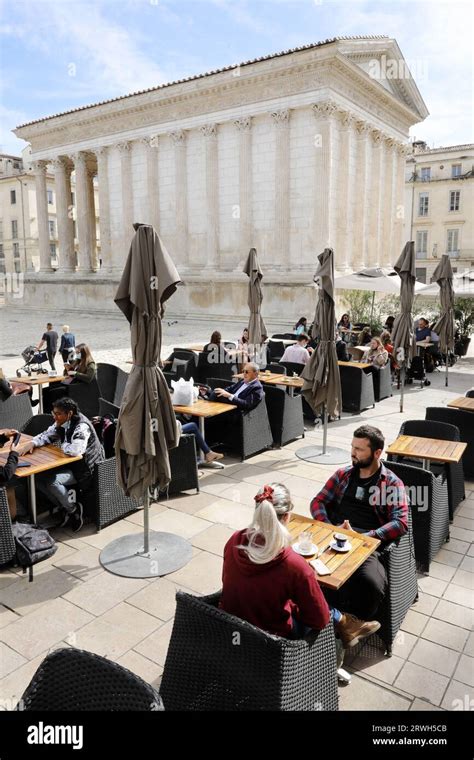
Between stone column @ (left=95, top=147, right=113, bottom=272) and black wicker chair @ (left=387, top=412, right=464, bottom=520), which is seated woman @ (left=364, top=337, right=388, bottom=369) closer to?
black wicker chair @ (left=387, top=412, right=464, bottom=520)

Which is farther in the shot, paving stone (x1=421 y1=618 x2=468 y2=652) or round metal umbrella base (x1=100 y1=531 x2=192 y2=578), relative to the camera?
round metal umbrella base (x1=100 y1=531 x2=192 y2=578)

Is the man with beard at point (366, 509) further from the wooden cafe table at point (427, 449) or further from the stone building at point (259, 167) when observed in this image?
the stone building at point (259, 167)

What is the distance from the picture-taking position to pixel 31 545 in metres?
5.15

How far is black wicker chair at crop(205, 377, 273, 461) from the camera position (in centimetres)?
812

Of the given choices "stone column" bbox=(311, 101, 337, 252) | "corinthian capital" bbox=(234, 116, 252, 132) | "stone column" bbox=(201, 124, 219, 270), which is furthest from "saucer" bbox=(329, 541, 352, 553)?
"corinthian capital" bbox=(234, 116, 252, 132)

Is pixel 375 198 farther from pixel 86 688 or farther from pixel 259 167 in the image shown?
pixel 86 688

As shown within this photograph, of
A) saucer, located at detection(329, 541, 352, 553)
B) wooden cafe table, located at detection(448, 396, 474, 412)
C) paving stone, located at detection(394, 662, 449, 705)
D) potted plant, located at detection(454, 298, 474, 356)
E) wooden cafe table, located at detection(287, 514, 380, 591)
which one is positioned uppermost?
potted plant, located at detection(454, 298, 474, 356)

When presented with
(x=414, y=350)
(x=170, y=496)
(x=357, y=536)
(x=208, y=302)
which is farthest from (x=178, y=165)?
(x=357, y=536)

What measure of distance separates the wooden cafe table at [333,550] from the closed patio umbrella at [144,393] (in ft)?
4.96

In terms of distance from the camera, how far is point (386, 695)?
3670mm

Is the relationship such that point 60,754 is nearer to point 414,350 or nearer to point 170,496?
point 170,496

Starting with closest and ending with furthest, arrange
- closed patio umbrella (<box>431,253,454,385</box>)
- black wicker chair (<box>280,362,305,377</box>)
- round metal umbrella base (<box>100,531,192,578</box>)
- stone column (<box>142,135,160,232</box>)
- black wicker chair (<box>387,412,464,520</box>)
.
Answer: round metal umbrella base (<box>100,531,192,578</box>) < black wicker chair (<box>387,412,464,520</box>) < black wicker chair (<box>280,362,305,377</box>) < closed patio umbrella (<box>431,253,454,385</box>) < stone column (<box>142,135,160,232</box>)

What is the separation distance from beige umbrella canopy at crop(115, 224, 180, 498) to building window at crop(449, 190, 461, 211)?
163 feet

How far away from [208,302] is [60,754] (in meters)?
27.1
